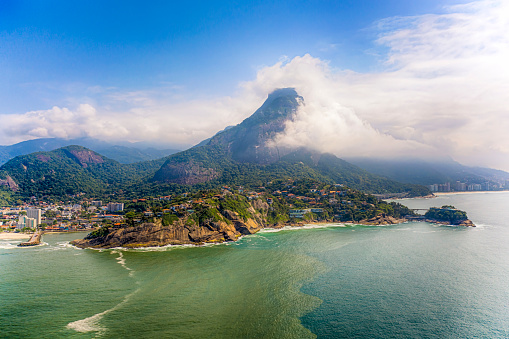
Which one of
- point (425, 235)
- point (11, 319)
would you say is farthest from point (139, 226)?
point (425, 235)

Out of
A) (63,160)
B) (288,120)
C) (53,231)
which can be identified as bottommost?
(53,231)

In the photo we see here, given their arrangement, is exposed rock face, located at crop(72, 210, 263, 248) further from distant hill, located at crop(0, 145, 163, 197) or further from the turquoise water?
distant hill, located at crop(0, 145, 163, 197)

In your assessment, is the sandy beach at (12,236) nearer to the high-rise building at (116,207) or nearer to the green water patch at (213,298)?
the high-rise building at (116,207)

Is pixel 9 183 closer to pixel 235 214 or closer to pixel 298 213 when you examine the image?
pixel 235 214

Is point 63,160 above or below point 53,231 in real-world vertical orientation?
above

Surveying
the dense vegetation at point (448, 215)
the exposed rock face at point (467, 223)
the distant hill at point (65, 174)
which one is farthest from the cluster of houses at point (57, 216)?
the exposed rock face at point (467, 223)

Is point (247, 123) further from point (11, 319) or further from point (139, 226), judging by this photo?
point (11, 319)
